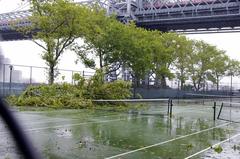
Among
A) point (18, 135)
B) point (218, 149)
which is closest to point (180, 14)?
point (218, 149)

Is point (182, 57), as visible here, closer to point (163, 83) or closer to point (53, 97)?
point (163, 83)

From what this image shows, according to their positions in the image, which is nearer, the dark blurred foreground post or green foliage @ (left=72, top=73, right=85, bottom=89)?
the dark blurred foreground post

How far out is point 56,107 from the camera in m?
23.3

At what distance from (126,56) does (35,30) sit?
25.7 feet

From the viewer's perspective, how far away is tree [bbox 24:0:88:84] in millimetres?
30312

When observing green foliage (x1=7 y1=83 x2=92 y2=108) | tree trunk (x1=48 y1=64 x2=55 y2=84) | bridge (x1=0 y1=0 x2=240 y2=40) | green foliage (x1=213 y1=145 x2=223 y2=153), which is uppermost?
bridge (x1=0 y1=0 x2=240 y2=40)

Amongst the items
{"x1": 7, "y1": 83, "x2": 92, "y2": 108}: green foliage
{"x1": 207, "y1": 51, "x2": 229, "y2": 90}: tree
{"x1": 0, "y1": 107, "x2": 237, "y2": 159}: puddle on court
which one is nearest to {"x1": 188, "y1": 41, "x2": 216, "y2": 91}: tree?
{"x1": 207, "y1": 51, "x2": 229, "y2": 90}: tree

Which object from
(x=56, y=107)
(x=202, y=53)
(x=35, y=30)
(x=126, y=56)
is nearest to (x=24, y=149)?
(x=56, y=107)

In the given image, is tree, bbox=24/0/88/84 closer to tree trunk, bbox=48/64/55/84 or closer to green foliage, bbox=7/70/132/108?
tree trunk, bbox=48/64/55/84

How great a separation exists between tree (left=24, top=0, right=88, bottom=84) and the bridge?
3442cm

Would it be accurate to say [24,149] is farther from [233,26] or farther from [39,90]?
[233,26]

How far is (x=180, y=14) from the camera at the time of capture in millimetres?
71500

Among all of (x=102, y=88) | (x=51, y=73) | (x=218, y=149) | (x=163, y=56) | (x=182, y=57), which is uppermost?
(x=182, y=57)

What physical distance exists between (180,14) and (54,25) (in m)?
43.6
